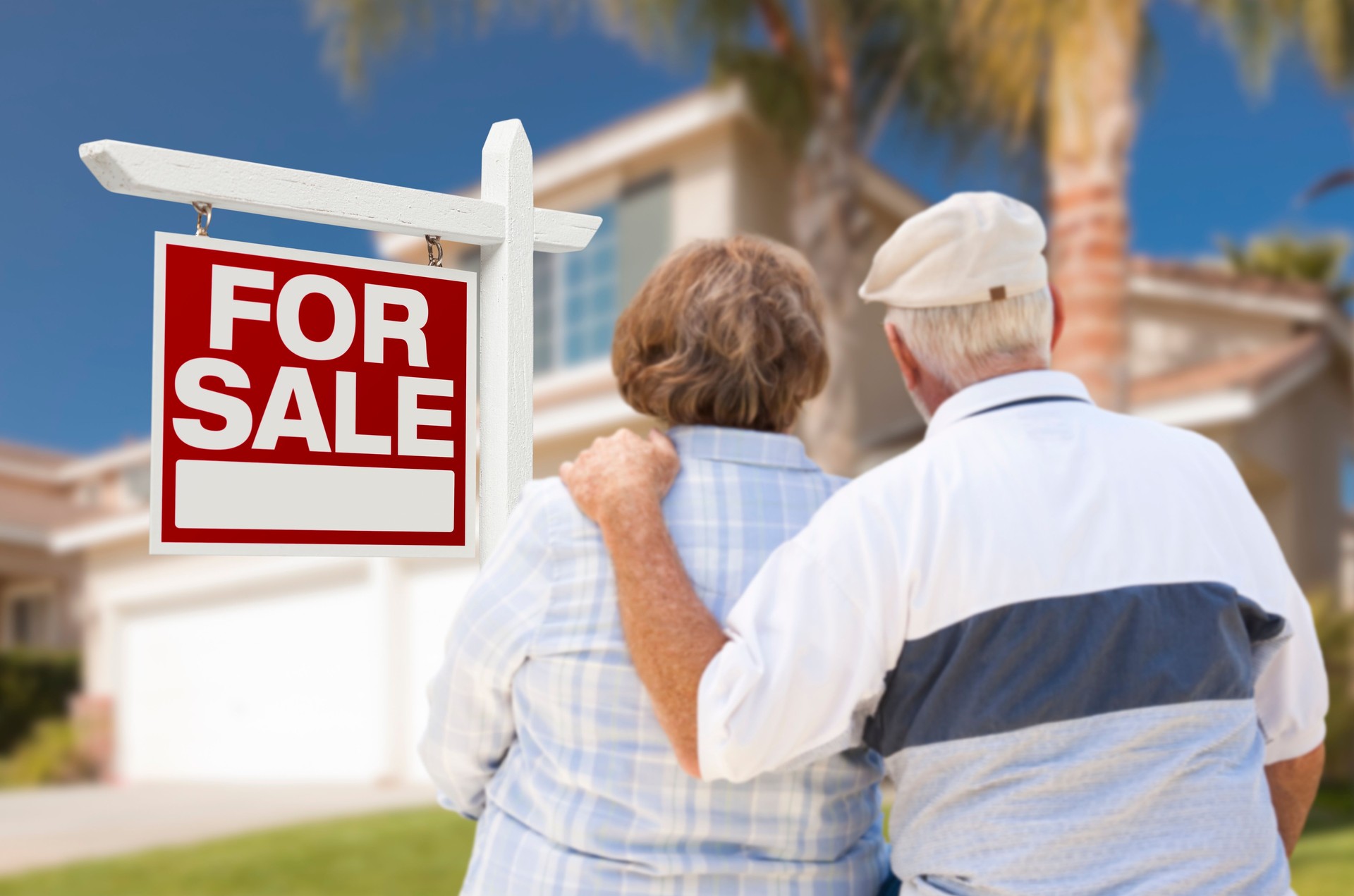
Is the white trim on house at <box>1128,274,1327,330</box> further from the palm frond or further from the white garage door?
the white garage door

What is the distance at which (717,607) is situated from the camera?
1.74m

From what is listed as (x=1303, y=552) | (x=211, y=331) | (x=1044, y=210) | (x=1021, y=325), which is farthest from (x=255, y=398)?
(x=1303, y=552)

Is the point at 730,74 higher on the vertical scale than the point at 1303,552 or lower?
higher

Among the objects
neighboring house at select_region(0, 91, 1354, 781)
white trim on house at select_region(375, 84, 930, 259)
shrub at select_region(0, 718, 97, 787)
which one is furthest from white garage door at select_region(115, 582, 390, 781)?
white trim on house at select_region(375, 84, 930, 259)

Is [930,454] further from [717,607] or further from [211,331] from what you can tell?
[211,331]

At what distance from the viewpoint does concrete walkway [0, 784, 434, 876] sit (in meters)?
8.95

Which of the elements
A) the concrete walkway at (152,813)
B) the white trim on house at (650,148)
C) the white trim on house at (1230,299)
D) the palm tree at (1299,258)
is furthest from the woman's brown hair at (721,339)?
the palm tree at (1299,258)

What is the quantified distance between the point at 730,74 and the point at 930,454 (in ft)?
35.6

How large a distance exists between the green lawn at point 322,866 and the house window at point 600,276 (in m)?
6.49

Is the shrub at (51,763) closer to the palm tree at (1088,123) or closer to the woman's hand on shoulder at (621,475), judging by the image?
the palm tree at (1088,123)

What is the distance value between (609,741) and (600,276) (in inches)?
486

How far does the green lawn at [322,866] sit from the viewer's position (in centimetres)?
681

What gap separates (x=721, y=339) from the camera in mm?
1827

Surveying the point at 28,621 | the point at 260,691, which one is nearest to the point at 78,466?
the point at 28,621
